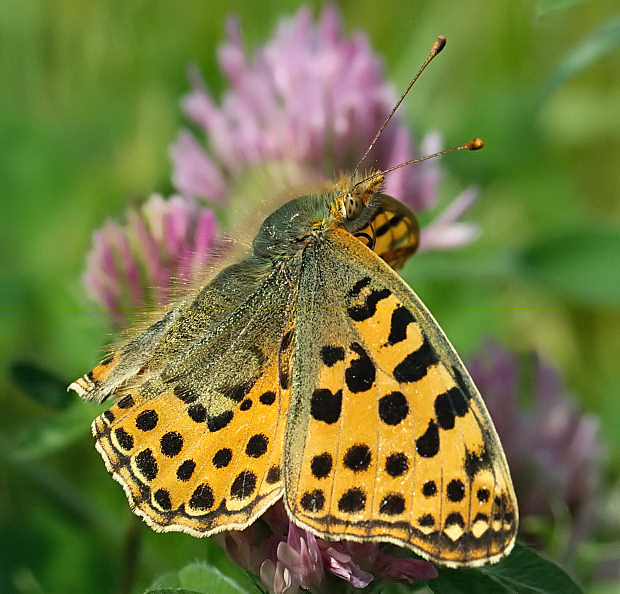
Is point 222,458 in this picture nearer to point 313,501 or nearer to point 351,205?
point 313,501

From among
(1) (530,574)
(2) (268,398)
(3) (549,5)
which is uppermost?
(3) (549,5)

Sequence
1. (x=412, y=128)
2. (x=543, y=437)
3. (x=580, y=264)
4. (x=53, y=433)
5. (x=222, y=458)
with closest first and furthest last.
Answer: (x=222, y=458)
(x=53, y=433)
(x=543, y=437)
(x=580, y=264)
(x=412, y=128)

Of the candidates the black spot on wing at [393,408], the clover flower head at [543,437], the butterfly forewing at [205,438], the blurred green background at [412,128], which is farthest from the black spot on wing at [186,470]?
the blurred green background at [412,128]

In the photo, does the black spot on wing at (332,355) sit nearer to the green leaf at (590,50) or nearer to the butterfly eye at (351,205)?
the butterfly eye at (351,205)

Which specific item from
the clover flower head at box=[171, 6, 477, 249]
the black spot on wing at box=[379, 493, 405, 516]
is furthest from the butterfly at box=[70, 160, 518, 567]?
the clover flower head at box=[171, 6, 477, 249]

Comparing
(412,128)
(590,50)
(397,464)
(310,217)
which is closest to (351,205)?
(310,217)

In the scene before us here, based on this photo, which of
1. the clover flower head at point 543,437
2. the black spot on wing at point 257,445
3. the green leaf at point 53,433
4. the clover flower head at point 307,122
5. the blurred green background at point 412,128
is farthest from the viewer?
the blurred green background at point 412,128
